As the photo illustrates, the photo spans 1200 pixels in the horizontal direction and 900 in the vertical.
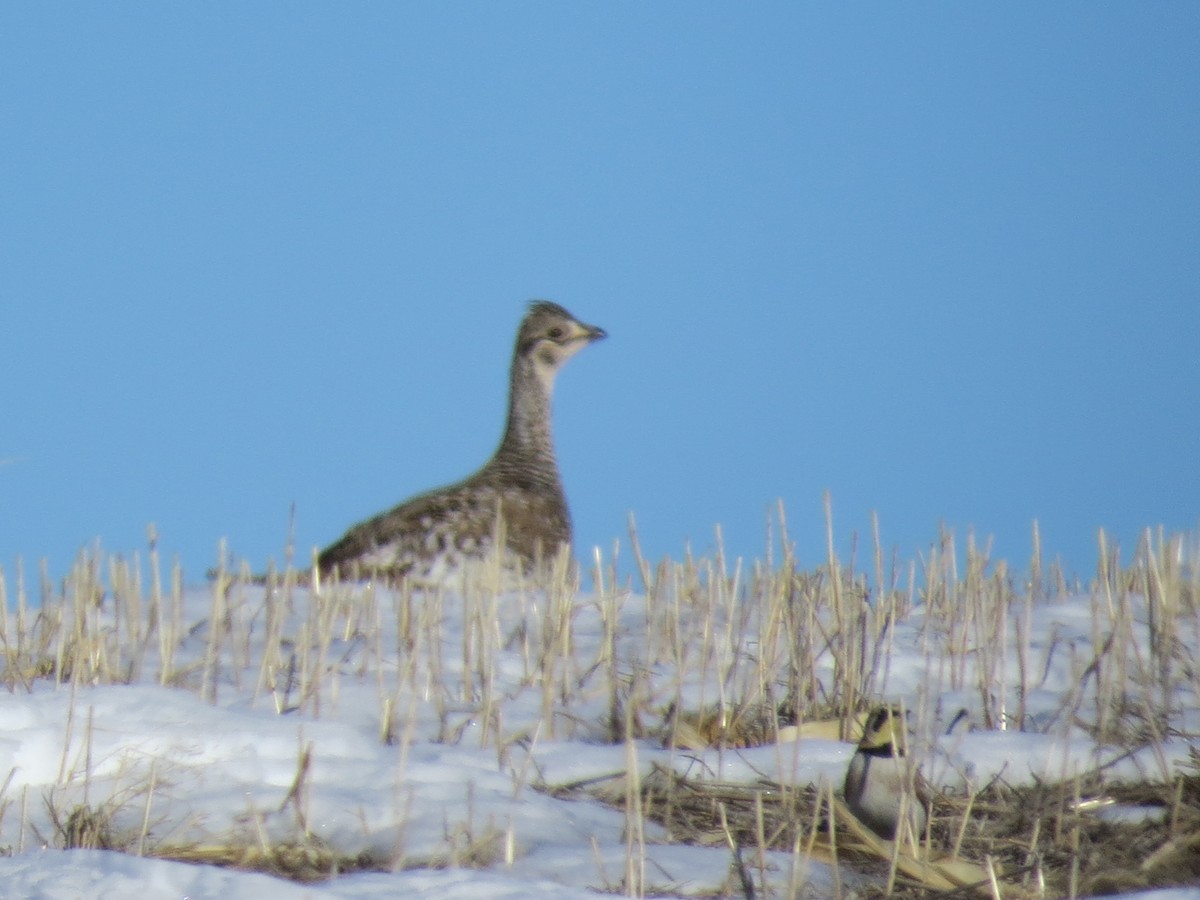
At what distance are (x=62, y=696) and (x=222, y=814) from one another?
2.86 ft

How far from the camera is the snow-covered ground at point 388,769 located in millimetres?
3213

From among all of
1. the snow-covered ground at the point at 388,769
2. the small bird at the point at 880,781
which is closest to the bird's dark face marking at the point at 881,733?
the small bird at the point at 880,781

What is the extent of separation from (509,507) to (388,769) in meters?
5.94

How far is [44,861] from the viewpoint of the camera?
9.89 feet

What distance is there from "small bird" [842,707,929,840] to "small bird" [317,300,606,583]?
481 centimetres

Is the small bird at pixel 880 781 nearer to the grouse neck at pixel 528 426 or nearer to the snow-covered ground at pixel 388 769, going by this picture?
the snow-covered ground at pixel 388 769

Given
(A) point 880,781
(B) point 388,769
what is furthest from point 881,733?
(B) point 388,769

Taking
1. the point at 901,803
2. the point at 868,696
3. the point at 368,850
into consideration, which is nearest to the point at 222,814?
the point at 368,850

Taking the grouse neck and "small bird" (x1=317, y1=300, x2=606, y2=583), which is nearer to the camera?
"small bird" (x1=317, y1=300, x2=606, y2=583)

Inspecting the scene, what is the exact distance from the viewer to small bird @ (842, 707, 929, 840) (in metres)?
3.72

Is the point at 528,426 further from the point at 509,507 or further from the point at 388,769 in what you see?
the point at 388,769

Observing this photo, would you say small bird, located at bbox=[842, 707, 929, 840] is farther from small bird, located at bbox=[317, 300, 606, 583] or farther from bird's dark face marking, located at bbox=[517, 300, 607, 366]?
bird's dark face marking, located at bbox=[517, 300, 607, 366]

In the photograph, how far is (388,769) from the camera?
4.07m

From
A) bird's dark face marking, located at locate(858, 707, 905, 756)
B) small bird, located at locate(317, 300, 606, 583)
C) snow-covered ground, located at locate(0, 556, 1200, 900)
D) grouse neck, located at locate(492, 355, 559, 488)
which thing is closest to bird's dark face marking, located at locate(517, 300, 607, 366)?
small bird, located at locate(317, 300, 606, 583)
